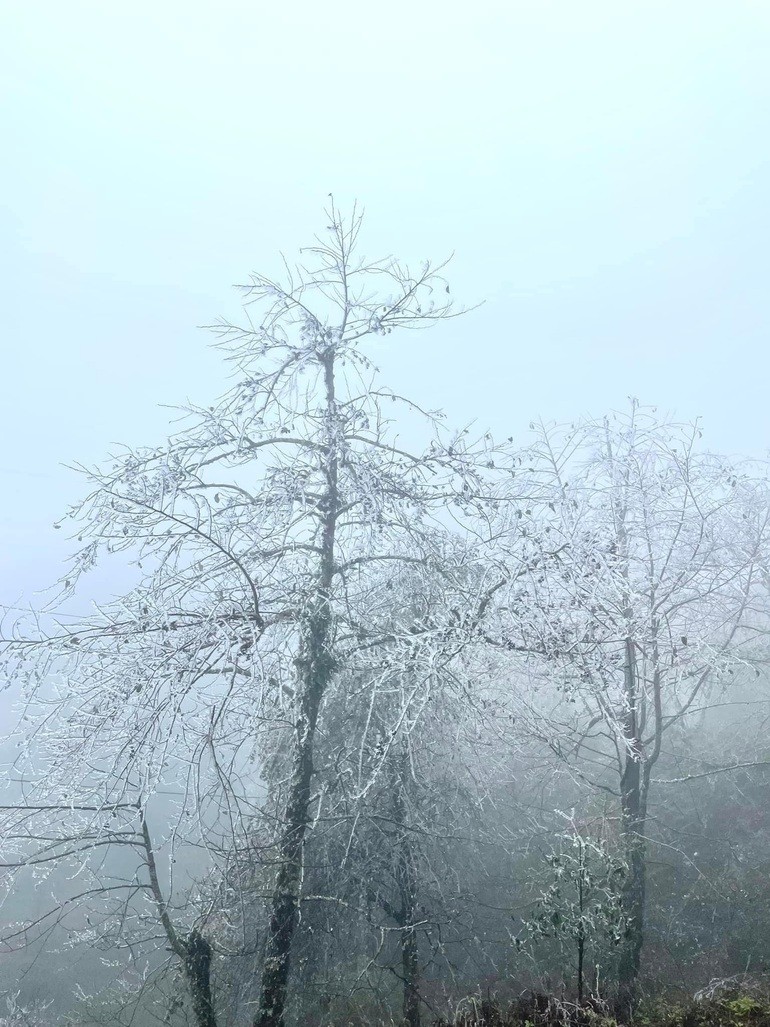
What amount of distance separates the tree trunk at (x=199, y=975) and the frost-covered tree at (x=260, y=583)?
16mm

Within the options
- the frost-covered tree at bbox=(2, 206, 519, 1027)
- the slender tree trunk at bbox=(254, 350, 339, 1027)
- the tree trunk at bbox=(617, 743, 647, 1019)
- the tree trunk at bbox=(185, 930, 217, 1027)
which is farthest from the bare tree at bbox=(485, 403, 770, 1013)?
the tree trunk at bbox=(185, 930, 217, 1027)

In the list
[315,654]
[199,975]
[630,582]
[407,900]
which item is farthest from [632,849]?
[199,975]

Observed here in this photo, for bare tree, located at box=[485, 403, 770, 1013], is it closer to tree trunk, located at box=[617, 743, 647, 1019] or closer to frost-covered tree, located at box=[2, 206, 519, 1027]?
tree trunk, located at box=[617, 743, 647, 1019]

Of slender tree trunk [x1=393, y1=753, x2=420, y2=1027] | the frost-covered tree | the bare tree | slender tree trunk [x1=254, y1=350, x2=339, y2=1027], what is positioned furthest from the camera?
slender tree trunk [x1=393, y1=753, x2=420, y2=1027]

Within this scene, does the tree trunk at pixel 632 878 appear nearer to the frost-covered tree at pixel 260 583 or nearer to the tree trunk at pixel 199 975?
the frost-covered tree at pixel 260 583

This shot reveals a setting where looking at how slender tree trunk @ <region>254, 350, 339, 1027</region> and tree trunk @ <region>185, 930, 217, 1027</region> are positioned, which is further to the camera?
tree trunk @ <region>185, 930, 217, 1027</region>

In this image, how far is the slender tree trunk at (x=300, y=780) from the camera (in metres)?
5.67

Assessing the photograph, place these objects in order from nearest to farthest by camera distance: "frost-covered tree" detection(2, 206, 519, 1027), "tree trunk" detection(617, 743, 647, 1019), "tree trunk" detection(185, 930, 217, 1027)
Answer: "frost-covered tree" detection(2, 206, 519, 1027) → "tree trunk" detection(185, 930, 217, 1027) → "tree trunk" detection(617, 743, 647, 1019)

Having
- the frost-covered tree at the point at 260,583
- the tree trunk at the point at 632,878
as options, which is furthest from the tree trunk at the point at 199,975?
the tree trunk at the point at 632,878

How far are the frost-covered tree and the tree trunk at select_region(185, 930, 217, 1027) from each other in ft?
0.05

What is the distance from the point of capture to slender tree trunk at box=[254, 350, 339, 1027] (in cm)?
567

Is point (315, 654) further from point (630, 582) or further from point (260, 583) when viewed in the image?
point (630, 582)

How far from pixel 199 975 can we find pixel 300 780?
2.03m

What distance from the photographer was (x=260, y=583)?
5.74 meters
